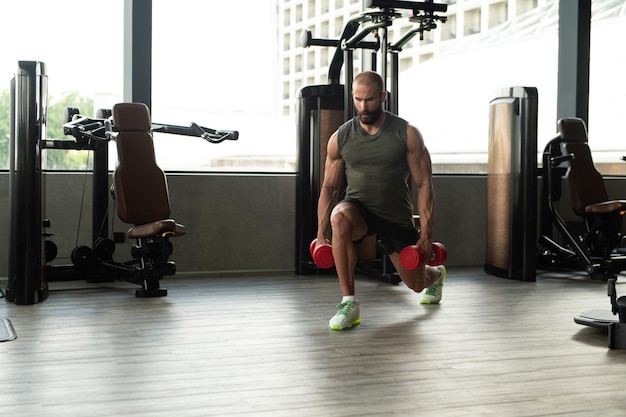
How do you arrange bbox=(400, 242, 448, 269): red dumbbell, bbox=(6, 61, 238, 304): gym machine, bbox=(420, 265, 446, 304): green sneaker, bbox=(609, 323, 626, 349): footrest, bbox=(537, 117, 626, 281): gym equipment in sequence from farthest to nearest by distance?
bbox=(537, 117, 626, 281): gym equipment < bbox=(420, 265, 446, 304): green sneaker < bbox=(6, 61, 238, 304): gym machine < bbox=(400, 242, 448, 269): red dumbbell < bbox=(609, 323, 626, 349): footrest

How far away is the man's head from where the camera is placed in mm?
3852

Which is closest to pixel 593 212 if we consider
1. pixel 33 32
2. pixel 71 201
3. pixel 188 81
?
pixel 188 81

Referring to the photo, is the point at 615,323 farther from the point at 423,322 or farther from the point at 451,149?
the point at 451,149

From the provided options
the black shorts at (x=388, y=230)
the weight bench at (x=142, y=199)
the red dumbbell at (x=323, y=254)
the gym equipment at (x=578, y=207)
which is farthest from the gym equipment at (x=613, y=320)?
the weight bench at (x=142, y=199)

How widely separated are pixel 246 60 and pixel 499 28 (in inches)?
85.9

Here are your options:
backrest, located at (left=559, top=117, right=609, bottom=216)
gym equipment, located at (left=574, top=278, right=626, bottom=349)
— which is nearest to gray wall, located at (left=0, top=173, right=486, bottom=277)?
backrest, located at (left=559, top=117, right=609, bottom=216)

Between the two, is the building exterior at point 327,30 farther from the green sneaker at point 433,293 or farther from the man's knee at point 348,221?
the man's knee at point 348,221

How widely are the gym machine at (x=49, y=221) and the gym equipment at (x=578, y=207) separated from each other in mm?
2436

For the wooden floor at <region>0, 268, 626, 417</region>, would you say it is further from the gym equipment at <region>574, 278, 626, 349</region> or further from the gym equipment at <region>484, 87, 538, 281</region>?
the gym equipment at <region>484, 87, 538, 281</region>

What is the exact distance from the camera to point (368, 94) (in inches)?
152

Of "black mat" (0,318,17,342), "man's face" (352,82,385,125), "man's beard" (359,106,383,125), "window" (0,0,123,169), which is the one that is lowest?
"black mat" (0,318,17,342)

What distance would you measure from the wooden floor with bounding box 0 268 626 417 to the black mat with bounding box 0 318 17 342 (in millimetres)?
A: 47

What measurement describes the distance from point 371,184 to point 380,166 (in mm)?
99

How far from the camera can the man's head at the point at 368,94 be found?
3.85 meters
